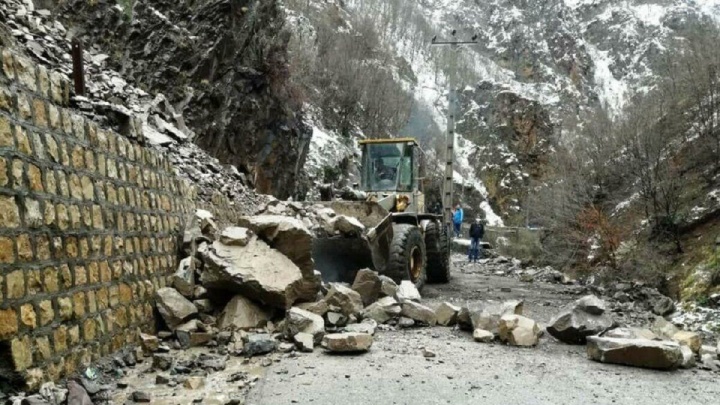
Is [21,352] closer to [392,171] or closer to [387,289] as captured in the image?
[387,289]

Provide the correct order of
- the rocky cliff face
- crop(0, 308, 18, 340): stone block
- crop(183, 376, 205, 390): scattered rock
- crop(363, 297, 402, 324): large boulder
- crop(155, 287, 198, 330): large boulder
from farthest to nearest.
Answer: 1. the rocky cliff face
2. crop(363, 297, 402, 324): large boulder
3. crop(155, 287, 198, 330): large boulder
4. crop(183, 376, 205, 390): scattered rock
5. crop(0, 308, 18, 340): stone block

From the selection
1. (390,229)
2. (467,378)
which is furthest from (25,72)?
(390,229)

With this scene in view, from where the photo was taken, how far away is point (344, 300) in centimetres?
570

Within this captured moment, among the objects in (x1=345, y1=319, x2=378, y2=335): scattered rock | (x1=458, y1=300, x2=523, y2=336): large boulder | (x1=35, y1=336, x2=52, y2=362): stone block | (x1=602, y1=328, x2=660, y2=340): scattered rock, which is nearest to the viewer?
(x1=35, y1=336, x2=52, y2=362): stone block

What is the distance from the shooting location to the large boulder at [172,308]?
5020mm

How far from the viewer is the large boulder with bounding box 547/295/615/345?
525 cm

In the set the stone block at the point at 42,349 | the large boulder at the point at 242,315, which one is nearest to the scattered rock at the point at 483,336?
the large boulder at the point at 242,315

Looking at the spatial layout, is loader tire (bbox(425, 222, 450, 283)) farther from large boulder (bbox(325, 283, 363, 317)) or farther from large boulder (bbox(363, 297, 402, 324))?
large boulder (bbox(325, 283, 363, 317))

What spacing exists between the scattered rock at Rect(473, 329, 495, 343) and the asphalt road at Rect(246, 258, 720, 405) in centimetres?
10

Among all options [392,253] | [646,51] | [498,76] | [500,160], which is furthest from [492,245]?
[646,51]

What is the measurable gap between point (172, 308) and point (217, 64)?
36.0 ft

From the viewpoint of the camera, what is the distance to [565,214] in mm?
13492

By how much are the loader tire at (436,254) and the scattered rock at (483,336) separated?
4.98 m

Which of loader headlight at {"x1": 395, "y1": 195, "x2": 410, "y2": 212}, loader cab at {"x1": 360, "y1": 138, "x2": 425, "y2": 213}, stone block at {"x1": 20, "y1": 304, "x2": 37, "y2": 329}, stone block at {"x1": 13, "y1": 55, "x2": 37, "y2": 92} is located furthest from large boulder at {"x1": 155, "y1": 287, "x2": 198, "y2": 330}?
loader headlight at {"x1": 395, "y1": 195, "x2": 410, "y2": 212}
